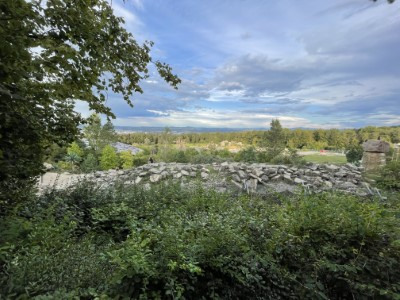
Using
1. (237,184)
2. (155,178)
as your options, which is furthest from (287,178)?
(155,178)

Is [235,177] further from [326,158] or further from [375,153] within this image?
[326,158]

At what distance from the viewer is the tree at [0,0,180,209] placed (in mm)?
1884

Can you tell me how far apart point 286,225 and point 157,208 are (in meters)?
2.09

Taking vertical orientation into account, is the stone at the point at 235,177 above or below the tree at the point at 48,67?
below

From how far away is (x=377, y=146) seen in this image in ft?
31.0

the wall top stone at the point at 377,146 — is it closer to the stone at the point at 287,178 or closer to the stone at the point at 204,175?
the stone at the point at 287,178

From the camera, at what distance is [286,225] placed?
87.0 inches

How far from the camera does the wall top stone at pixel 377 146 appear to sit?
9.38m

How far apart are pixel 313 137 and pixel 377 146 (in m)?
5.63

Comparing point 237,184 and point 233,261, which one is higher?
point 233,261

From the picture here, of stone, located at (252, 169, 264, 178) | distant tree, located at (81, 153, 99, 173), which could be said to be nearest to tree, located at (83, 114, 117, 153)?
distant tree, located at (81, 153, 99, 173)

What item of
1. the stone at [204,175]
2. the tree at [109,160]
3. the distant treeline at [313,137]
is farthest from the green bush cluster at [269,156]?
the tree at [109,160]

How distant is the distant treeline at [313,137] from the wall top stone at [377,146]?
3635 mm

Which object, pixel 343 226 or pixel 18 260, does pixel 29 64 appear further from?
pixel 343 226
